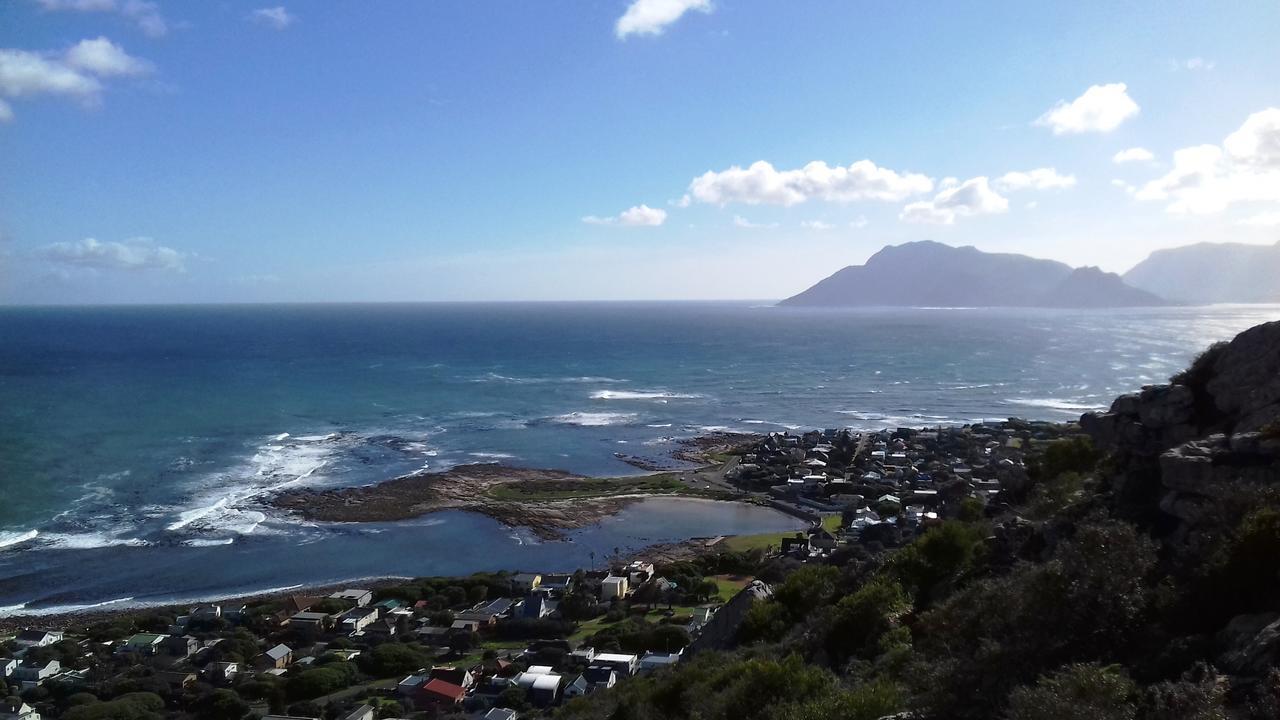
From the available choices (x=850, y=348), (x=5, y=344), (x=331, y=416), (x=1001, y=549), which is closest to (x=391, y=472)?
(x=331, y=416)

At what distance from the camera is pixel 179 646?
23.3 metres

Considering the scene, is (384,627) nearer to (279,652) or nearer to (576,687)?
(279,652)

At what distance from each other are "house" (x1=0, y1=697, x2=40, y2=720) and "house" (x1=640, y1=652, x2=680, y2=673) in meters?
Result: 15.1

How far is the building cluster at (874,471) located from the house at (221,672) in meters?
19.4

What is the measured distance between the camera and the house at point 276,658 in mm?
22250

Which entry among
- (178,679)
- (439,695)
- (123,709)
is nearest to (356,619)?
(178,679)

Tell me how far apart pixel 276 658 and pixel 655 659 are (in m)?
11.3

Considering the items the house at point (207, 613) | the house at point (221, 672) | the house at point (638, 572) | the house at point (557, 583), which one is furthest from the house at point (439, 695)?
the house at point (207, 613)

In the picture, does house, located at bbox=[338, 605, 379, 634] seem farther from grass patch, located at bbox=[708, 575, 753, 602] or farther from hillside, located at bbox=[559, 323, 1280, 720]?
hillside, located at bbox=[559, 323, 1280, 720]

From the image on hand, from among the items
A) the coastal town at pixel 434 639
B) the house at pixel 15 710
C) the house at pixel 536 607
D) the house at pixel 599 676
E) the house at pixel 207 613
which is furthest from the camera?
the house at pixel 207 613

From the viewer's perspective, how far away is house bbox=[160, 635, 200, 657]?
2306cm

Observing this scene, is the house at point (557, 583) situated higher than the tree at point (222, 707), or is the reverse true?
the tree at point (222, 707)

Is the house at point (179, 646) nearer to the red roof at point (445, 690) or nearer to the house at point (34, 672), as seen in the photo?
the house at point (34, 672)

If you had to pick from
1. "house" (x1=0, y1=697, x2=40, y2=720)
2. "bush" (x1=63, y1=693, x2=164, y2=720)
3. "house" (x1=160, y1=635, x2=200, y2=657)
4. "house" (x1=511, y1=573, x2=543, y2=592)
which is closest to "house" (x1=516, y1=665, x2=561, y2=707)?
"house" (x1=511, y1=573, x2=543, y2=592)
